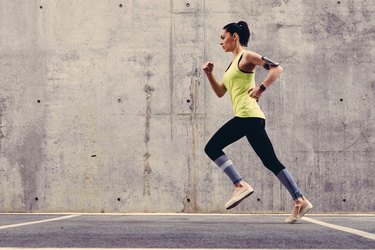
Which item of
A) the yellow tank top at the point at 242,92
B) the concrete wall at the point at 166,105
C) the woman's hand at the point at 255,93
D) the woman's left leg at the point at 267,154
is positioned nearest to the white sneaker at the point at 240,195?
the woman's left leg at the point at 267,154

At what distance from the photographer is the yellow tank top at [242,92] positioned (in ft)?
12.9

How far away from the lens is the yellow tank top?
393 centimetres

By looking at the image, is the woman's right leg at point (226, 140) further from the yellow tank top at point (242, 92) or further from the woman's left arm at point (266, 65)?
the woman's left arm at point (266, 65)

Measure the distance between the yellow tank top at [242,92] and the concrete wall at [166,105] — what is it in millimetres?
2655

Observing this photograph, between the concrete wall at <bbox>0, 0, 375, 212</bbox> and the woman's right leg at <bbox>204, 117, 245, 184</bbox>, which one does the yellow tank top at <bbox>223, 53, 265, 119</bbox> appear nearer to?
the woman's right leg at <bbox>204, 117, 245, 184</bbox>

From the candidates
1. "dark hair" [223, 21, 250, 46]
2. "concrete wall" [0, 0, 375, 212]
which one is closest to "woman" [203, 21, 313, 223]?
"dark hair" [223, 21, 250, 46]

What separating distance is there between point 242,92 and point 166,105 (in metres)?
2.80

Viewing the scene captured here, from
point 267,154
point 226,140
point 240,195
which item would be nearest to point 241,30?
point 226,140

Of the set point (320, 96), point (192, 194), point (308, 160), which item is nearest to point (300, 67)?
point (320, 96)

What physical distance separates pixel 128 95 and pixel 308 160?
2513mm

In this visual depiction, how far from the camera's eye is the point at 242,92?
3.98 m

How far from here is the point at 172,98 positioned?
6.70 meters

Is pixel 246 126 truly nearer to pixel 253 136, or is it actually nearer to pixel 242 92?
pixel 253 136

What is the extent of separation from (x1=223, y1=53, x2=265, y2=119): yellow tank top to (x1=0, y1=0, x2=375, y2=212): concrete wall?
2.66m
